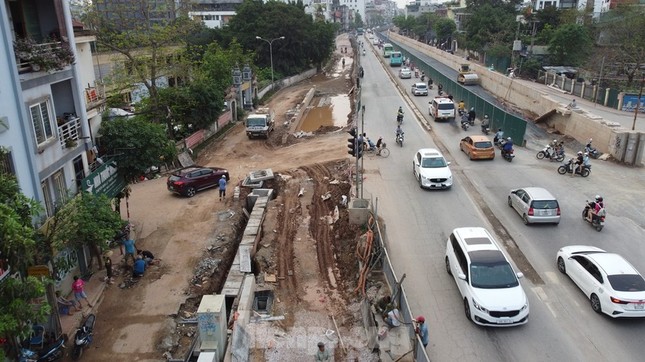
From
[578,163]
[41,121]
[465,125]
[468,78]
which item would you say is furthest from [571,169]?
[468,78]

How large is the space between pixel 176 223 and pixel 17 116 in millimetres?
9921

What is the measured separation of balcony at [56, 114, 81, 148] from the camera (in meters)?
17.0

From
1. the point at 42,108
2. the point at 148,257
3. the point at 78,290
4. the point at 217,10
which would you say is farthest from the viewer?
the point at 217,10

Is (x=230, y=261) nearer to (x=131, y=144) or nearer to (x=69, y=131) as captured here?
(x=131, y=144)

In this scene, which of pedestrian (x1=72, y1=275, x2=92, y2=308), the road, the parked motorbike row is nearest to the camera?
the road

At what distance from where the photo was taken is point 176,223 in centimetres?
2316

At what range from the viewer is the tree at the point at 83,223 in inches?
574

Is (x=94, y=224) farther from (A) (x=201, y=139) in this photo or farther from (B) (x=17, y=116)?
(A) (x=201, y=139)

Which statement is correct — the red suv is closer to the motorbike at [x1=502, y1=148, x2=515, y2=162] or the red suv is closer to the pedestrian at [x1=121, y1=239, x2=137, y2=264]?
the pedestrian at [x1=121, y1=239, x2=137, y2=264]

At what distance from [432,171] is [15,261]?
17829 mm

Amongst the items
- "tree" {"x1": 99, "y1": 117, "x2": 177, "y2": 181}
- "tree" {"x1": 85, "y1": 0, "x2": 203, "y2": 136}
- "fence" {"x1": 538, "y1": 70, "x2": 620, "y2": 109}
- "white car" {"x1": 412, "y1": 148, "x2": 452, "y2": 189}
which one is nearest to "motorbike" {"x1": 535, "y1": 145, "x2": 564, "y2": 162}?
"white car" {"x1": 412, "y1": 148, "x2": 452, "y2": 189}

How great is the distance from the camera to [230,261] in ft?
67.9

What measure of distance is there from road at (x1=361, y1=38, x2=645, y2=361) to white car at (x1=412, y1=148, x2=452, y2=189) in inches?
16.9

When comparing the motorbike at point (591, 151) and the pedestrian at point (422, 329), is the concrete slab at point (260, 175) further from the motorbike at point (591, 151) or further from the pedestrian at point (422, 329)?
the motorbike at point (591, 151)
